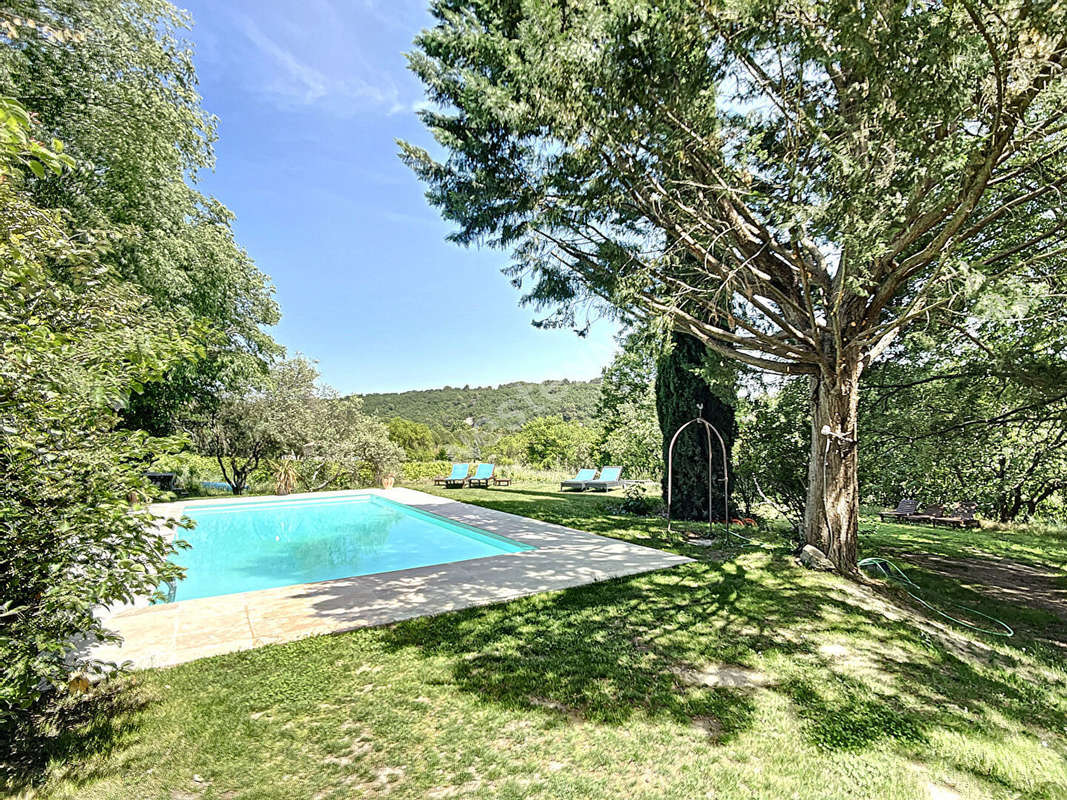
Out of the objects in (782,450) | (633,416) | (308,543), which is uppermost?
(633,416)

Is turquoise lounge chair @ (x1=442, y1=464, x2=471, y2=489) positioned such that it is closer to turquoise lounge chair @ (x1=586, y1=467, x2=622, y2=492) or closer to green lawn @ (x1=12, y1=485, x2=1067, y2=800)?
turquoise lounge chair @ (x1=586, y1=467, x2=622, y2=492)

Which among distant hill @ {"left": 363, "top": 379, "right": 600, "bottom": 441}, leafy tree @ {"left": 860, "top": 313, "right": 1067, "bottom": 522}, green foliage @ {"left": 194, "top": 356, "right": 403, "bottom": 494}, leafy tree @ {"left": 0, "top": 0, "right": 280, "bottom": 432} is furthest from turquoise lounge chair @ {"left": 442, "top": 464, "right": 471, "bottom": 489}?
distant hill @ {"left": 363, "top": 379, "right": 600, "bottom": 441}

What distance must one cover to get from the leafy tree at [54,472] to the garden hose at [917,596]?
679cm

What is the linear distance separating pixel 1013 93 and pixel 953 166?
0.53m

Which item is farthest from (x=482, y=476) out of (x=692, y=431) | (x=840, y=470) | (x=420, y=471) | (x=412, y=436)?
(x=412, y=436)

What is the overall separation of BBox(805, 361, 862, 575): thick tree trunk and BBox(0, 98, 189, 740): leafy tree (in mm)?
6705

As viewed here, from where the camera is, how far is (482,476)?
18719 mm

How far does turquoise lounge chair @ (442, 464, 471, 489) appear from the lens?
18.1 meters

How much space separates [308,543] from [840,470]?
9.79 m

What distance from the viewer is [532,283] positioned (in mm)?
7629

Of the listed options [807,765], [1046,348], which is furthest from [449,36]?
[1046,348]

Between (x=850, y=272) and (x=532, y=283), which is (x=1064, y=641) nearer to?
(x=850, y=272)

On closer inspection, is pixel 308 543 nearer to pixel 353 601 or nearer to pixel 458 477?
pixel 353 601

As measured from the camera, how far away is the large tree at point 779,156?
354cm
